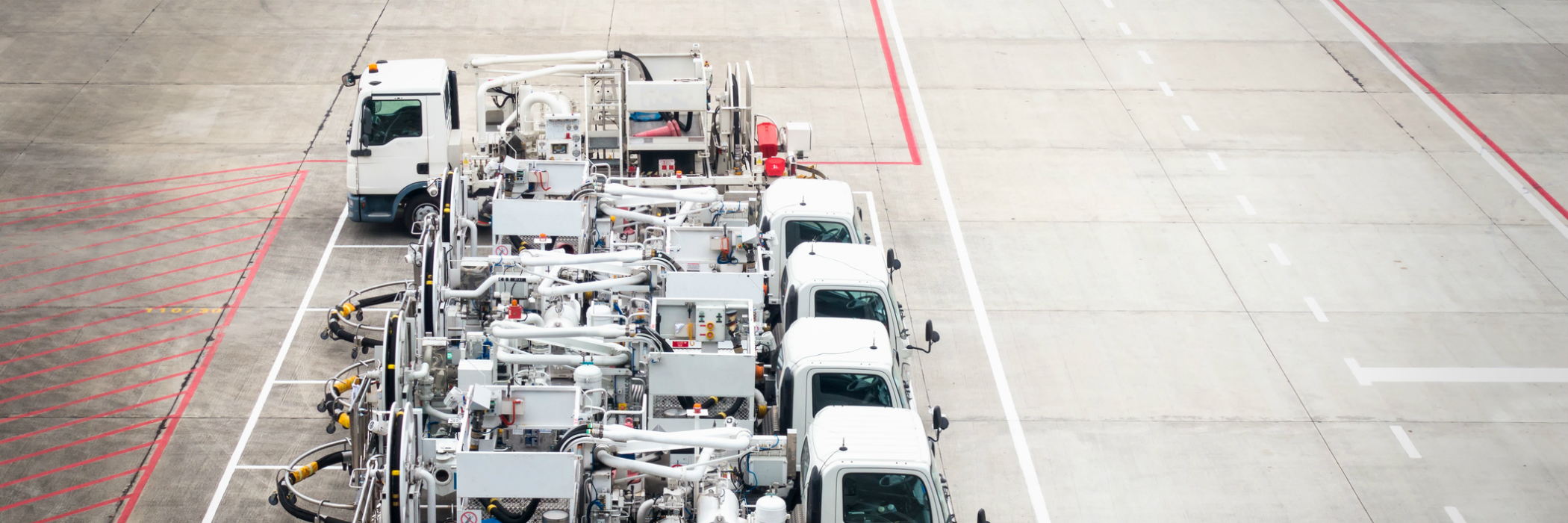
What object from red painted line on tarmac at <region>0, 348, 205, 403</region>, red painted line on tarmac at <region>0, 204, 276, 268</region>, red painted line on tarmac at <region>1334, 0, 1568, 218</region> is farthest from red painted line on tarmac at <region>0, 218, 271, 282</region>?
red painted line on tarmac at <region>1334, 0, 1568, 218</region>

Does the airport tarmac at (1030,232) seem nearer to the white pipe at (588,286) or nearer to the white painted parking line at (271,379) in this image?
the white painted parking line at (271,379)

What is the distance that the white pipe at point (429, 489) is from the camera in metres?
12.2

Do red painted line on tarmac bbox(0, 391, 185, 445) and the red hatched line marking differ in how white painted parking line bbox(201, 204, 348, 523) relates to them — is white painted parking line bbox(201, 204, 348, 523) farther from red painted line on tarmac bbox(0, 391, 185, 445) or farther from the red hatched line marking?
the red hatched line marking

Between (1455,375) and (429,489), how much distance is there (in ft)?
44.9

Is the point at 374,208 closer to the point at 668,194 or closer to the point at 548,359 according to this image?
the point at 668,194

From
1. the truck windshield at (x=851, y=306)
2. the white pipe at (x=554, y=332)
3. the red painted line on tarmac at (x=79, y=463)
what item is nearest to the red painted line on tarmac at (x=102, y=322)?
the red painted line on tarmac at (x=79, y=463)

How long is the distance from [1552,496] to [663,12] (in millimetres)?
21174

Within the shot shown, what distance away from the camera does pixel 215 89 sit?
27.8 meters

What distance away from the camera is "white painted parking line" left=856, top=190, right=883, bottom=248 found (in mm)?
22625

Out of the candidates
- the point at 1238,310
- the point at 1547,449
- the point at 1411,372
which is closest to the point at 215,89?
the point at 1238,310

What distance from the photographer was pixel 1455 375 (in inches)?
755

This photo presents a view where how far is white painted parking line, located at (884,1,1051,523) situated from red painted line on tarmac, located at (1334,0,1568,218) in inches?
411

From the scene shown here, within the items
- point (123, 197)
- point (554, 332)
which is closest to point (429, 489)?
point (554, 332)

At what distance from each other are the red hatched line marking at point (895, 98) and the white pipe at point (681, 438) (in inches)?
513
